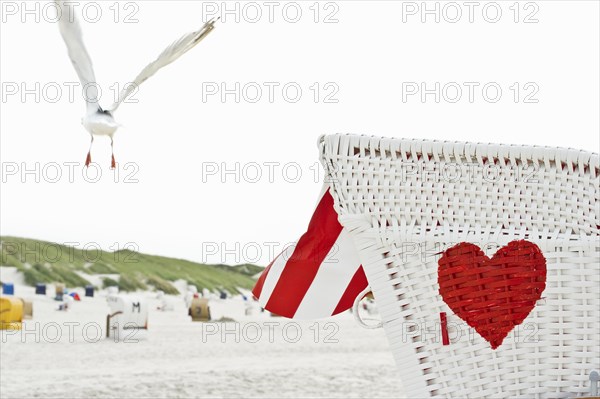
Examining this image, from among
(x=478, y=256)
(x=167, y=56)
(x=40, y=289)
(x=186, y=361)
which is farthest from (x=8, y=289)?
(x=478, y=256)

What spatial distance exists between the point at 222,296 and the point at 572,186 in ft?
77.1

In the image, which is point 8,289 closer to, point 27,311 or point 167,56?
point 27,311

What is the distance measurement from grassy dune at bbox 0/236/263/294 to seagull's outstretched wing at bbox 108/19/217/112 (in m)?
18.5

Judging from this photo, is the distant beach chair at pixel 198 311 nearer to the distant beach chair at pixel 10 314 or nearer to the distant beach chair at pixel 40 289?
the distant beach chair at pixel 40 289

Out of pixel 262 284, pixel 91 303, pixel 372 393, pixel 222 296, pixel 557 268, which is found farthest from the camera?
pixel 222 296

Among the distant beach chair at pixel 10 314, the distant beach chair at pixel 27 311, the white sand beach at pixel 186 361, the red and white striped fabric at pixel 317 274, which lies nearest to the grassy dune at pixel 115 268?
the white sand beach at pixel 186 361

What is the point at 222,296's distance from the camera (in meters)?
25.3

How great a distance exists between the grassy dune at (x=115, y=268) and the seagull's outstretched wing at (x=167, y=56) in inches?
729

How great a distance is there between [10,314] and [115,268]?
11.5 metres

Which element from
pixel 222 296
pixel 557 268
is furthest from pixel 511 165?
pixel 222 296

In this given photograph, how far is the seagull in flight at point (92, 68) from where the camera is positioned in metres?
3.94

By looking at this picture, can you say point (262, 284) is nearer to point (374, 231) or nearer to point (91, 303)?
point (374, 231)

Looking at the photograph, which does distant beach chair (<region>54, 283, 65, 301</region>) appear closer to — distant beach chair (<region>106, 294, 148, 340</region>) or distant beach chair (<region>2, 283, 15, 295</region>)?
distant beach chair (<region>2, 283, 15, 295</region>)

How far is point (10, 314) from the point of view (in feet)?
45.5
